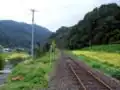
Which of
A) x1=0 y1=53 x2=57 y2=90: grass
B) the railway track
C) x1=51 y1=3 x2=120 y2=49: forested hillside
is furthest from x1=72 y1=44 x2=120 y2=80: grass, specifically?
x1=51 y1=3 x2=120 y2=49: forested hillside

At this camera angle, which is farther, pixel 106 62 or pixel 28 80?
pixel 106 62

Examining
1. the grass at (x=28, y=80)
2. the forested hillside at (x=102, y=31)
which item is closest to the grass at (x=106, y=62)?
the grass at (x=28, y=80)

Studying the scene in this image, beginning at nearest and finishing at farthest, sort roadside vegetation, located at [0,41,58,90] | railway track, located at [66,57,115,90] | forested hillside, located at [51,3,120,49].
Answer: railway track, located at [66,57,115,90] < roadside vegetation, located at [0,41,58,90] < forested hillside, located at [51,3,120,49]

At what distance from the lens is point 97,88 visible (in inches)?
863

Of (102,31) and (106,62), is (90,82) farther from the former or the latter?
(102,31)

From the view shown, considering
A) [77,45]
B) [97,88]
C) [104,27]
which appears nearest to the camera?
[97,88]

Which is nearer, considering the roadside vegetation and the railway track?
the railway track

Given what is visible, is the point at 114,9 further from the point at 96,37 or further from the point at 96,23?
the point at 96,37

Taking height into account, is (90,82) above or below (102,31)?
below

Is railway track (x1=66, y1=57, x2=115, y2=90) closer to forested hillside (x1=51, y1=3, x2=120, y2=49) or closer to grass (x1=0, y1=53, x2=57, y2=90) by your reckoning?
grass (x1=0, y1=53, x2=57, y2=90)

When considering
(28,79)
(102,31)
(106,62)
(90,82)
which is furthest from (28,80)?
(102,31)

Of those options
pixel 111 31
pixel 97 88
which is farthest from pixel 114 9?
pixel 97 88

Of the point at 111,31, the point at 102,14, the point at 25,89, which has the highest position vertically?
the point at 102,14

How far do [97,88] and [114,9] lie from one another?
573 ft
